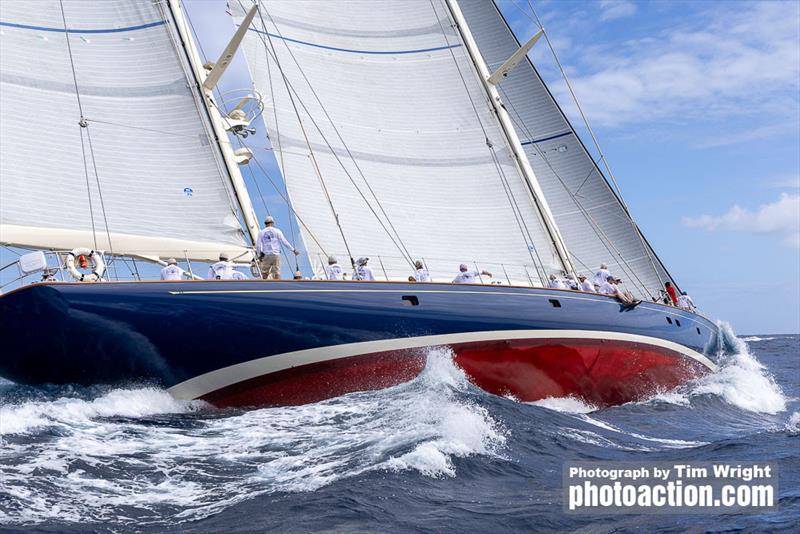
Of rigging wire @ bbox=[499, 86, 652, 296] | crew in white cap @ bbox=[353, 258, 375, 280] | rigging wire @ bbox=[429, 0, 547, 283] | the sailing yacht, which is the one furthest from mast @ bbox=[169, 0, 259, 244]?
rigging wire @ bbox=[499, 86, 652, 296]

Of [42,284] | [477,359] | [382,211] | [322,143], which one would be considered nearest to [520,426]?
[477,359]

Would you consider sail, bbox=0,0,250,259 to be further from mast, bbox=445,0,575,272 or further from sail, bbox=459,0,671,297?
sail, bbox=459,0,671,297

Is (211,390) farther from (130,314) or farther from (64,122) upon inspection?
(64,122)

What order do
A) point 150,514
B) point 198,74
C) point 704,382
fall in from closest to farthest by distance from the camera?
point 150,514, point 198,74, point 704,382

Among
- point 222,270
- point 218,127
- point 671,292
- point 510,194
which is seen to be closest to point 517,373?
point 222,270

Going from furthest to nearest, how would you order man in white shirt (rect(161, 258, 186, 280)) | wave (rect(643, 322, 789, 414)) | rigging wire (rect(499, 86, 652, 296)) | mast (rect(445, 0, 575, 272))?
rigging wire (rect(499, 86, 652, 296)) → mast (rect(445, 0, 575, 272)) → wave (rect(643, 322, 789, 414)) → man in white shirt (rect(161, 258, 186, 280))

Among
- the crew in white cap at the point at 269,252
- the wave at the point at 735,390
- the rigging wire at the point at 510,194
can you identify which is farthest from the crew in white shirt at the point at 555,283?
the crew in white cap at the point at 269,252

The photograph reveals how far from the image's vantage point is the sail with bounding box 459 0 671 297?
15.9 metres

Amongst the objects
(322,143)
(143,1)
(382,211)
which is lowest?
(382,211)

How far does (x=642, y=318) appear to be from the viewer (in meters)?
12.6

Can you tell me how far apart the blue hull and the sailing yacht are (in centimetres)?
2

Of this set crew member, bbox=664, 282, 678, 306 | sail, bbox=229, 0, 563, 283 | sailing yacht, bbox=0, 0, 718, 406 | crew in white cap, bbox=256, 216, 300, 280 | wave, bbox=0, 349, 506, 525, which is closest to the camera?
wave, bbox=0, 349, 506, 525

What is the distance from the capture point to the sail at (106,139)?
955 centimetres

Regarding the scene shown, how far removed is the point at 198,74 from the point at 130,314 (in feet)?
13.7
